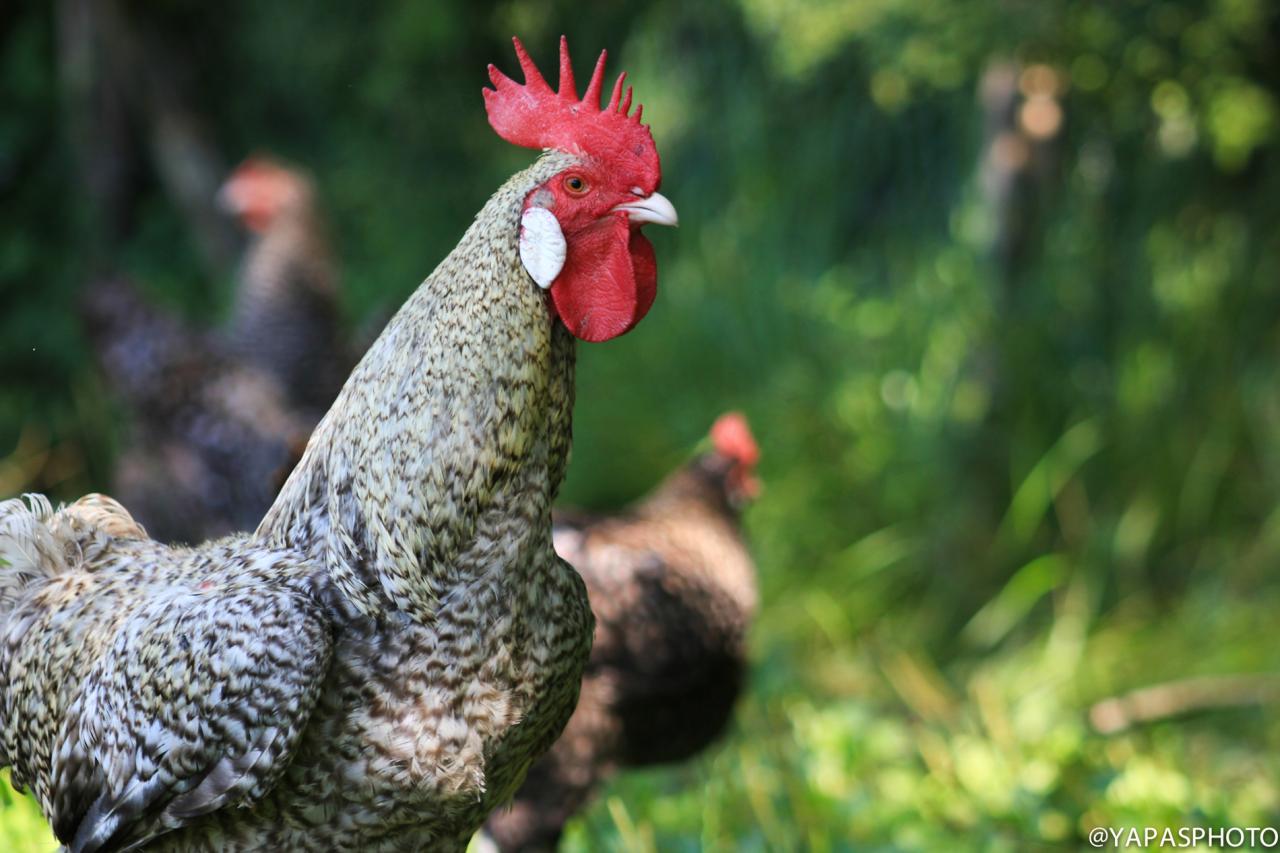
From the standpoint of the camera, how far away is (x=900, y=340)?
5.52 meters

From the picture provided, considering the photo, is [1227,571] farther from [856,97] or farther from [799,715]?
[856,97]

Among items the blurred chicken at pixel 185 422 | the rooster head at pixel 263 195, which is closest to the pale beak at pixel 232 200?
the rooster head at pixel 263 195

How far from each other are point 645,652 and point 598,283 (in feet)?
5.08

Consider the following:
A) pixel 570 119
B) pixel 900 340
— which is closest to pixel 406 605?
pixel 570 119

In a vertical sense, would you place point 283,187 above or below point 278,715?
above

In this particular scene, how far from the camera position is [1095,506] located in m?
5.38

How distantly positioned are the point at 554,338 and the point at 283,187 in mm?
4138

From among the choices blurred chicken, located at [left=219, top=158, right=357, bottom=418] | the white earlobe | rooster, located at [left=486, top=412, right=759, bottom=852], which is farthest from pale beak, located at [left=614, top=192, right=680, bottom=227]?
blurred chicken, located at [left=219, top=158, right=357, bottom=418]

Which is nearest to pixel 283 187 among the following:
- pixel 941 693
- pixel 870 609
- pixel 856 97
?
pixel 856 97

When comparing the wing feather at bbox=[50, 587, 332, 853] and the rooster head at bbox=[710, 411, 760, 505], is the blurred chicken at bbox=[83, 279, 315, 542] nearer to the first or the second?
the rooster head at bbox=[710, 411, 760, 505]

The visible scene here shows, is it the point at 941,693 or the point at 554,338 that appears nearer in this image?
the point at 554,338

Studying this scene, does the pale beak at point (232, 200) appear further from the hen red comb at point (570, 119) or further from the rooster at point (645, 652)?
the hen red comb at point (570, 119)

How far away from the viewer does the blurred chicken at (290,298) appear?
5137 mm

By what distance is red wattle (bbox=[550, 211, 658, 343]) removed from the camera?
1.97 metres
